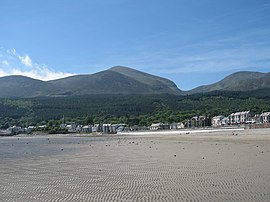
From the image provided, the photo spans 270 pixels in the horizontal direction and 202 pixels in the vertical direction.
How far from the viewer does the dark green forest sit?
15150 cm

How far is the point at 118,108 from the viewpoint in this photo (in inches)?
6801

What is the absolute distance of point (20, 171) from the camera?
561 inches

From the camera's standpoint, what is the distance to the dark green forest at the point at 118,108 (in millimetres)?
151500

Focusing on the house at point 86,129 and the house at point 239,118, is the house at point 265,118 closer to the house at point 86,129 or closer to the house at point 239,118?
the house at point 239,118

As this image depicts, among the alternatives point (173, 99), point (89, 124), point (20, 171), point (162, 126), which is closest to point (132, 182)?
point (20, 171)

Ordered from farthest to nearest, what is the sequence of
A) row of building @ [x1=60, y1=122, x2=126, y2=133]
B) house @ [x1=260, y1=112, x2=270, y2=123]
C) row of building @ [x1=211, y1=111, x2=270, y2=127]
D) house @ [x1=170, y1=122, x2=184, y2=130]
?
1. row of building @ [x1=60, y1=122, x2=126, y2=133]
2. house @ [x1=170, y1=122, x2=184, y2=130]
3. row of building @ [x1=211, y1=111, x2=270, y2=127]
4. house @ [x1=260, y1=112, x2=270, y2=123]

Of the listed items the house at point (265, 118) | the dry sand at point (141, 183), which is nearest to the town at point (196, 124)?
the house at point (265, 118)

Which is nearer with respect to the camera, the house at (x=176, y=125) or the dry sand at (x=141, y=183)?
the dry sand at (x=141, y=183)

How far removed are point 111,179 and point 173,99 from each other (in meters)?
182

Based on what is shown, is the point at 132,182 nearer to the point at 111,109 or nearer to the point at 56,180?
the point at 56,180

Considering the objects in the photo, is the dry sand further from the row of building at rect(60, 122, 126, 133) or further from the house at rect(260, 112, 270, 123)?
the row of building at rect(60, 122, 126, 133)

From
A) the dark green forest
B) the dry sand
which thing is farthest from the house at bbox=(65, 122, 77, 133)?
the dry sand

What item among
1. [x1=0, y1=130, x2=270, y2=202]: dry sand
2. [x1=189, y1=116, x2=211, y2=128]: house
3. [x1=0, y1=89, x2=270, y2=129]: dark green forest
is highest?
[x1=0, y1=89, x2=270, y2=129]: dark green forest

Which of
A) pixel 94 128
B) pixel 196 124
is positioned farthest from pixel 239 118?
pixel 94 128
